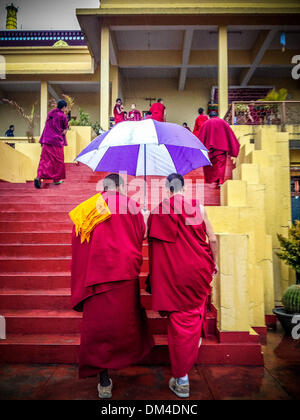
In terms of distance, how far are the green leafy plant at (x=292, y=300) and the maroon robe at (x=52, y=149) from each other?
14.1ft

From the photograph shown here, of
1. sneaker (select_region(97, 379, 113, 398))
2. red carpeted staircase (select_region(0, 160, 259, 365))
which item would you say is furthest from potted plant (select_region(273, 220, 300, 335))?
sneaker (select_region(97, 379, 113, 398))

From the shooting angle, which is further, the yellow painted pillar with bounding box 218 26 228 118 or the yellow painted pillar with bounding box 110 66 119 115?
the yellow painted pillar with bounding box 110 66 119 115

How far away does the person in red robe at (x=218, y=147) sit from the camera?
5.47m

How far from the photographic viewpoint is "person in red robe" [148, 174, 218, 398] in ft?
7.97

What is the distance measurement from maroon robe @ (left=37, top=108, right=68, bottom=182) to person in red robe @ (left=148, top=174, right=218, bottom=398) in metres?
3.79

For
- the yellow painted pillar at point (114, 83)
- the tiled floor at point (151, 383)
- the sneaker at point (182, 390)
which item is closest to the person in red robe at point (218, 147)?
the tiled floor at point (151, 383)

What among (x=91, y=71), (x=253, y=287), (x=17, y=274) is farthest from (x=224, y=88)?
(x=17, y=274)

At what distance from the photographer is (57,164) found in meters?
5.83

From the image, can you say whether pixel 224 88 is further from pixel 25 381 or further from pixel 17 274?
pixel 25 381

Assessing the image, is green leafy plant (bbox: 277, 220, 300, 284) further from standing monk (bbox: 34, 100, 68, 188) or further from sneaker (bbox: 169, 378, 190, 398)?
standing monk (bbox: 34, 100, 68, 188)

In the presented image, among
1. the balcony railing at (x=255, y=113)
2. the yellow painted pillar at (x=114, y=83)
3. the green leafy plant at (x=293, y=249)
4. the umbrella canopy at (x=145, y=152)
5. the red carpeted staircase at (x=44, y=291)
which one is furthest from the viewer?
the yellow painted pillar at (x=114, y=83)

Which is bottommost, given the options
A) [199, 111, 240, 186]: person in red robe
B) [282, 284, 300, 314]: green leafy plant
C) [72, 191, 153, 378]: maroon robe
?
[282, 284, 300, 314]: green leafy plant

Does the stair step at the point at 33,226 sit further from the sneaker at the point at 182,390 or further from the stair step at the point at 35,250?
the sneaker at the point at 182,390

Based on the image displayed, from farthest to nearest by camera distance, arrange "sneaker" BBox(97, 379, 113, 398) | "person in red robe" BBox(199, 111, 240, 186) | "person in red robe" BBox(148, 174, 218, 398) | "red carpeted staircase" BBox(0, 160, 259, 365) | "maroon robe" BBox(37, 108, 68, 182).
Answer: "maroon robe" BBox(37, 108, 68, 182) → "person in red robe" BBox(199, 111, 240, 186) → "red carpeted staircase" BBox(0, 160, 259, 365) → "person in red robe" BBox(148, 174, 218, 398) → "sneaker" BBox(97, 379, 113, 398)
